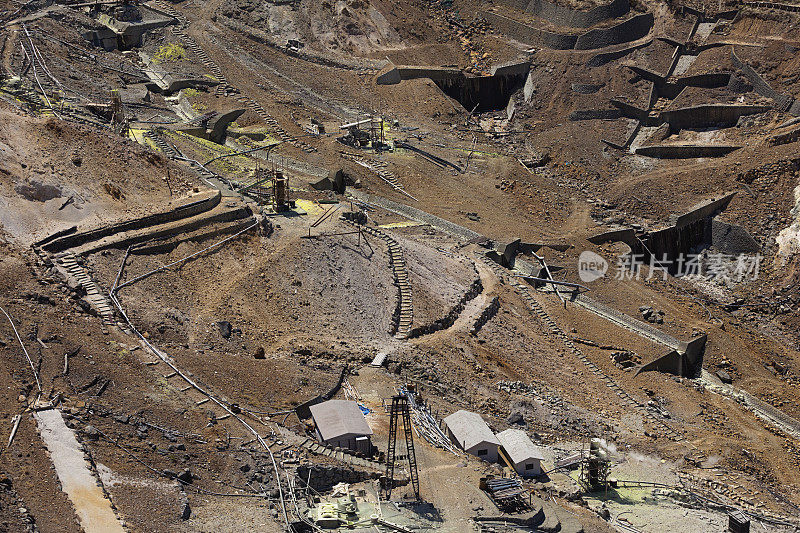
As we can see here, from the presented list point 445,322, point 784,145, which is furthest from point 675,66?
point 445,322

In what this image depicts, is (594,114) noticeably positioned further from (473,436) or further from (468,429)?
(473,436)

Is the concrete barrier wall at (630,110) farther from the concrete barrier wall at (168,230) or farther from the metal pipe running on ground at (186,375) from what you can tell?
the metal pipe running on ground at (186,375)

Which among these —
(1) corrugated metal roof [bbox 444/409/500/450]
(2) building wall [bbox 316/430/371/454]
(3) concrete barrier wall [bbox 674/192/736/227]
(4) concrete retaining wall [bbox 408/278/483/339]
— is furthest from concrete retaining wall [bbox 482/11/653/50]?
(2) building wall [bbox 316/430/371/454]

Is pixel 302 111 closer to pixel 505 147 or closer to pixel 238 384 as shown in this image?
pixel 505 147

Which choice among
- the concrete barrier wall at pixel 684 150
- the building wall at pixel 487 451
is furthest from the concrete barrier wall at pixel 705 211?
the building wall at pixel 487 451

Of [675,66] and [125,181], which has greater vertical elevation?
[675,66]

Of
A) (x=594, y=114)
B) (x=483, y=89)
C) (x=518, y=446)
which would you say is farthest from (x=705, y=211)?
(x=518, y=446)

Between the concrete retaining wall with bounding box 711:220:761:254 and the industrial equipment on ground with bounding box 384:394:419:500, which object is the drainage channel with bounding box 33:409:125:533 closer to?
the industrial equipment on ground with bounding box 384:394:419:500
